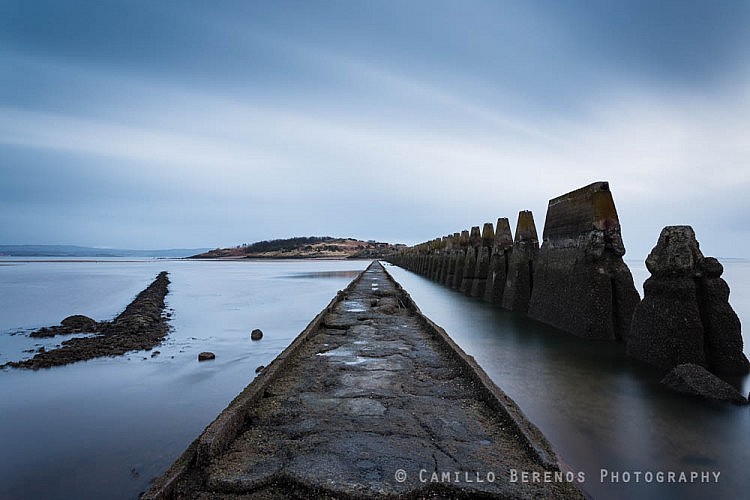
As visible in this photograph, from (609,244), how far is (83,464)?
7.89 m

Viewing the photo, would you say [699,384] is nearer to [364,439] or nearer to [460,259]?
[364,439]

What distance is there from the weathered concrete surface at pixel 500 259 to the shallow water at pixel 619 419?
20.6 ft

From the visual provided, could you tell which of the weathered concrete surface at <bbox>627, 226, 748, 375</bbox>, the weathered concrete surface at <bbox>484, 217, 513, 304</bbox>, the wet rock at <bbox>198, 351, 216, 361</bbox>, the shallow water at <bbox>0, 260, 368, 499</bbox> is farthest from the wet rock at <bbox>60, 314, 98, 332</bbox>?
the weathered concrete surface at <bbox>627, 226, 748, 375</bbox>

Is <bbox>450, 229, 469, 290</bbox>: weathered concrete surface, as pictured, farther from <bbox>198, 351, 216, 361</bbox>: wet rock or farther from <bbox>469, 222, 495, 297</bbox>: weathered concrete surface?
<bbox>198, 351, 216, 361</bbox>: wet rock

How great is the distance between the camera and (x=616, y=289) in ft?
24.0

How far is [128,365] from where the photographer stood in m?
7.22

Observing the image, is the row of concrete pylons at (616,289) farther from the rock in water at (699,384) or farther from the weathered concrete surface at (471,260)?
the weathered concrete surface at (471,260)

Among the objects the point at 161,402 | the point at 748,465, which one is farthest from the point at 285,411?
the point at 748,465

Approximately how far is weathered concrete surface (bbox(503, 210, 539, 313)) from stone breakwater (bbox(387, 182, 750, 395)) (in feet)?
0.09

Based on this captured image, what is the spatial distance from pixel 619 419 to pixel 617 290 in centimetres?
351

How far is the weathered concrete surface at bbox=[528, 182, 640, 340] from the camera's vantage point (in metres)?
7.30

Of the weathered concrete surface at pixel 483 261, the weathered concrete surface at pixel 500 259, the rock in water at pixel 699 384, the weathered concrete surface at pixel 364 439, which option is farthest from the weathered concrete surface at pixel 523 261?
the weathered concrete surface at pixel 364 439

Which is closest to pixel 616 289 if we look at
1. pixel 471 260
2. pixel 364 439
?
pixel 364 439

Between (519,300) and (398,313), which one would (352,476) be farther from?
(519,300)
